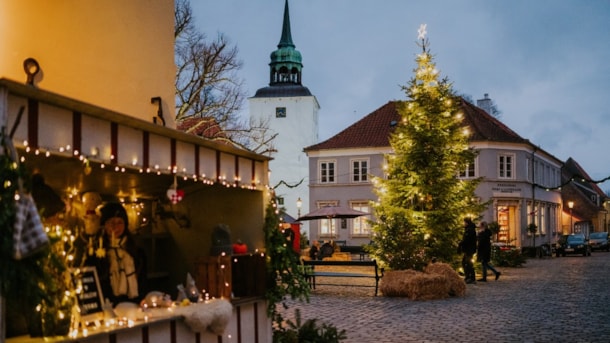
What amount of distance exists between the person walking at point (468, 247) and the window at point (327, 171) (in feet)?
86.1

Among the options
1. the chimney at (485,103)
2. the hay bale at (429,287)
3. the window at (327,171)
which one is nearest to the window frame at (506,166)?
the window at (327,171)

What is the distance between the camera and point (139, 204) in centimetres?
875

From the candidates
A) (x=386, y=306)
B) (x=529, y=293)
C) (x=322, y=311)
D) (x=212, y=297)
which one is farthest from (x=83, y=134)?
(x=529, y=293)

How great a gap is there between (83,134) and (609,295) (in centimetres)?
1540

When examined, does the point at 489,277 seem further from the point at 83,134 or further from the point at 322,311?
the point at 83,134

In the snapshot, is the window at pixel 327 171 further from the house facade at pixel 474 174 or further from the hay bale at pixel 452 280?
the hay bale at pixel 452 280

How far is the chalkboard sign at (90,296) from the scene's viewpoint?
6021 millimetres

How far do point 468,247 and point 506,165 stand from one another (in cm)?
2438

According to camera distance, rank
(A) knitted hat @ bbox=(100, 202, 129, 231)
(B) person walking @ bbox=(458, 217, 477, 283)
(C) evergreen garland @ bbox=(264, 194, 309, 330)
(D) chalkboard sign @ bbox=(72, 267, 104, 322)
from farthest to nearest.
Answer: (B) person walking @ bbox=(458, 217, 477, 283) → (C) evergreen garland @ bbox=(264, 194, 309, 330) → (A) knitted hat @ bbox=(100, 202, 129, 231) → (D) chalkboard sign @ bbox=(72, 267, 104, 322)

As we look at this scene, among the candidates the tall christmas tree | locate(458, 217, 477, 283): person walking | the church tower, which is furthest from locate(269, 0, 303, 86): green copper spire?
locate(458, 217, 477, 283): person walking

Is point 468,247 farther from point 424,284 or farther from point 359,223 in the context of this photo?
point 359,223

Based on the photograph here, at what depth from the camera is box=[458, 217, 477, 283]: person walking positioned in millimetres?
20328

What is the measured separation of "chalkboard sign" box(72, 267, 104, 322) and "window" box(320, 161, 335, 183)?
1588 inches

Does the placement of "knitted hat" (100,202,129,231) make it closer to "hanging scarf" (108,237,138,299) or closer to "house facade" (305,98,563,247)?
"hanging scarf" (108,237,138,299)
